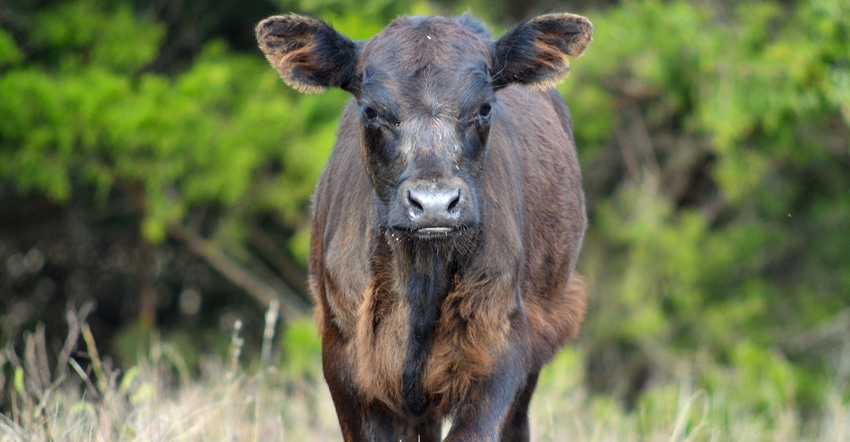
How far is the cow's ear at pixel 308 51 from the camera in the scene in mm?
5156

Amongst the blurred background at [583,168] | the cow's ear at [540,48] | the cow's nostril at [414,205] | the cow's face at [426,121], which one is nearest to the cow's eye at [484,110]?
the cow's face at [426,121]

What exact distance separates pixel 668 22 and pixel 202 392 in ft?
24.4

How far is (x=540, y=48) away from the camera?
5.35 metres

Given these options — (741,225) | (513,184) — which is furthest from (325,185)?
(741,225)

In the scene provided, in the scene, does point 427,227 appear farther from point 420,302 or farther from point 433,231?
point 420,302

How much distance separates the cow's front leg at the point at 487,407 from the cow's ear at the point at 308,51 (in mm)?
1591

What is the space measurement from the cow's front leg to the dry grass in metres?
1.47

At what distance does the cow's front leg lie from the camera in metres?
4.85

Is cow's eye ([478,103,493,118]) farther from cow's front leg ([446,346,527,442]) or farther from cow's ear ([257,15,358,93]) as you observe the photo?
cow's front leg ([446,346,527,442])

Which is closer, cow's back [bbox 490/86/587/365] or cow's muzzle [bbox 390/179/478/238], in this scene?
cow's muzzle [bbox 390/179/478/238]

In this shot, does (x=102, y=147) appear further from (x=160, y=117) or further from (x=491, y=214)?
(x=491, y=214)

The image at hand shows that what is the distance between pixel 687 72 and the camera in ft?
41.0

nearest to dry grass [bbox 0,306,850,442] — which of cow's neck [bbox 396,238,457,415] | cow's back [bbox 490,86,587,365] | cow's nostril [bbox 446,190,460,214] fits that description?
cow's back [bbox 490,86,587,365]

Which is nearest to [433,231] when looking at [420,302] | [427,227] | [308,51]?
[427,227]
